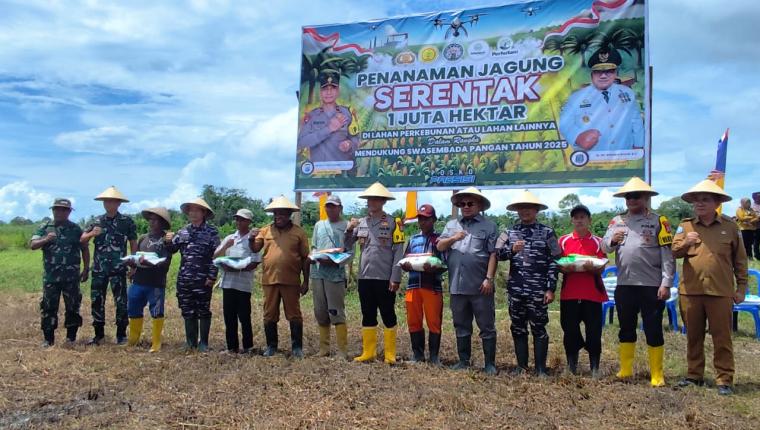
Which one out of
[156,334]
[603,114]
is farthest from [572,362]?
[156,334]

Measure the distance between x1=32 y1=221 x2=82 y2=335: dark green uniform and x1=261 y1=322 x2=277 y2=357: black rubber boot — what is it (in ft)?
8.13

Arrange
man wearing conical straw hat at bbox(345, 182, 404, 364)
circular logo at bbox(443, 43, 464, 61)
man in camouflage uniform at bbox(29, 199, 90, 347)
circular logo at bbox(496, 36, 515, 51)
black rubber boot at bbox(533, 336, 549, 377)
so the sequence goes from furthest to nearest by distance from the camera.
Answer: circular logo at bbox(443, 43, 464, 61) → circular logo at bbox(496, 36, 515, 51) → man in camouflage uniform at bbox(29, 199, 90, 347) → man wearing conical straw hat at bbox(345, 182, 404, 364) → black rubber boot at bbox(533, 336, 549, 377)

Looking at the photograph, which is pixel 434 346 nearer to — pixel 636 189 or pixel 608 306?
pixel 636 189

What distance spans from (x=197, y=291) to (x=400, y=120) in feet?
12.9

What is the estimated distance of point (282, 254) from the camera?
6426 mm

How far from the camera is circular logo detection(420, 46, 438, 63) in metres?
8.82

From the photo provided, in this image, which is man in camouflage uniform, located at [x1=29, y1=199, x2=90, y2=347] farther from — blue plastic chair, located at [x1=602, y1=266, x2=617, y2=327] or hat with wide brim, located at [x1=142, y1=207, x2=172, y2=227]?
blue plastic chair, located at [x1=602, y1=266, x2=617, y2=327]

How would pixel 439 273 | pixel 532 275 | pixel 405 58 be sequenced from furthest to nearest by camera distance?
pixel 405 58
pixel 439 273
pixel 532 275

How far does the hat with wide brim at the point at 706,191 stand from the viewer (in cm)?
520

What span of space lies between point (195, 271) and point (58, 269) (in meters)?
1.81

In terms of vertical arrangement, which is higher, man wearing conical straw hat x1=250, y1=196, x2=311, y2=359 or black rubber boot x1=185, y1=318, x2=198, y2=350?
man wearing conical straw hat x1=250, y1=196, x2=311, y2=359

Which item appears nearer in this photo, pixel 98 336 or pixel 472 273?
pixel 472 273

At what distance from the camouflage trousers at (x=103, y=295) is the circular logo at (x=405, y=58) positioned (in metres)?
4.77

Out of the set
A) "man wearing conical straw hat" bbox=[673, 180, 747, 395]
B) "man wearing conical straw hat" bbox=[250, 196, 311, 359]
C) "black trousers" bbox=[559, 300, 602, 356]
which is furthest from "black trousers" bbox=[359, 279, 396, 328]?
"man wearing conical straw hat" bbox=[673, 180, 747, 395]
